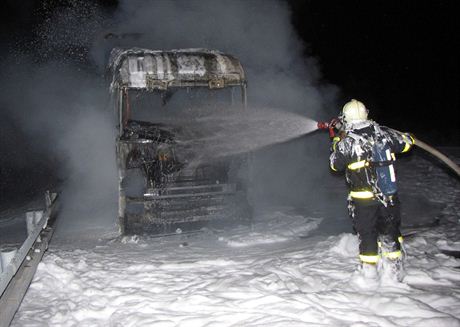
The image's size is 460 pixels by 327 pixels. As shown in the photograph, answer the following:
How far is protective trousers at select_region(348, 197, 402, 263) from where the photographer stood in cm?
413

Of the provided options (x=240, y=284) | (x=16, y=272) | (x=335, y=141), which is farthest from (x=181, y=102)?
(x=16, y=272)

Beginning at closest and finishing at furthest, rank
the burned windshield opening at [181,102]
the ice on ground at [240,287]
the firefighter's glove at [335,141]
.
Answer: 1. the ice on ground at [240,287]
2. the firefighter's glove at [335,141]
3. the burned windshield opening at [181,102]

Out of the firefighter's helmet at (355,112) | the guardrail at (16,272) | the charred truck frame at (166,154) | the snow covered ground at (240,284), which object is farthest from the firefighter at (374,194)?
the guardrail at (16,272)

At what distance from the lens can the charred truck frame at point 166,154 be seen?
257 inches

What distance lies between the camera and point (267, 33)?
11414mm

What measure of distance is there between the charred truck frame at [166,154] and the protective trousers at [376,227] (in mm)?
2993

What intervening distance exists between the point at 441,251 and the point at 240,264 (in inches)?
105

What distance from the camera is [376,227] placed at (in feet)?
13.7

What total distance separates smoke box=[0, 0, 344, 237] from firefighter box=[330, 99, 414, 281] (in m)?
5.04

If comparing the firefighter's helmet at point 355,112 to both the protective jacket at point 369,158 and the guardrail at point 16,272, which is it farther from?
the guardrail at point 16,272

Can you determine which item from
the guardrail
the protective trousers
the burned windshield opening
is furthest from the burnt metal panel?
the protective trousers

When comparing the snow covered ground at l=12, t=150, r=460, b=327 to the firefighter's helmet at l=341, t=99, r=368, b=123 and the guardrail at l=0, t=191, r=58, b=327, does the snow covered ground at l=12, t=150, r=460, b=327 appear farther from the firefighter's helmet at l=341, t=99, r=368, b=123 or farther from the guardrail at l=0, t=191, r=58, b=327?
the firefighter's helmet at l=341, t=99, r=368, b=123

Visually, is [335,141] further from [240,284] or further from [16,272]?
[16,272]

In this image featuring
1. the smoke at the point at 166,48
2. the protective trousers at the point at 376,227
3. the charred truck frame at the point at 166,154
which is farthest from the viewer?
the smoke at the point at 166,48
